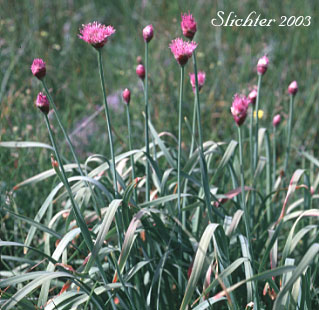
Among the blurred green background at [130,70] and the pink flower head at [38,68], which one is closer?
the pink flower head at [38,68]

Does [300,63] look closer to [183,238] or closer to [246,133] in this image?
[246,133]

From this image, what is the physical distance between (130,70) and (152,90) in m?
0.45

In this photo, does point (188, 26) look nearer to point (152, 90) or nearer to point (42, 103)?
point (42, 103)

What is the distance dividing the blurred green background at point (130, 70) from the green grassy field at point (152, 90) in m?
0.01

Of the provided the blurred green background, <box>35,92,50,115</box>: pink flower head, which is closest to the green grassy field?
the blurred green background

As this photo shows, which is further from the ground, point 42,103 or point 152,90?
point 42,103

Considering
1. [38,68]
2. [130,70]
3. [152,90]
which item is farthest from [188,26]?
[130,70]

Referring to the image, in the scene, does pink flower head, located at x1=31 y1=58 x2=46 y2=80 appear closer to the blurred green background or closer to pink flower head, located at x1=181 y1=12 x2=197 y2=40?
pink flower head, located at x1=181 y1=12 x2=197 y2=40

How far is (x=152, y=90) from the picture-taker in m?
3.26

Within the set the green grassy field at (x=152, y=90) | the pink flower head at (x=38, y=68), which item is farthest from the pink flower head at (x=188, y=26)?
the green grassy field at (x=152, y=90)

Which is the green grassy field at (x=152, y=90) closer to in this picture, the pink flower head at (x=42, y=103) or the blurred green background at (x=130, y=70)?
the blurred green background at (x=130, y=70)

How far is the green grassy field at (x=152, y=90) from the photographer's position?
2143mm

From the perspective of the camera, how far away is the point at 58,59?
4.02 m

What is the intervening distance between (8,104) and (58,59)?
141 centimetres
